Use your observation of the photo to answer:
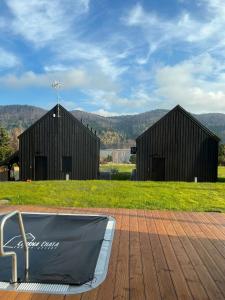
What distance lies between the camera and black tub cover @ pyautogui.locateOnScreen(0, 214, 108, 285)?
4309 mm

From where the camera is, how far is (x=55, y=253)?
16.6 feet

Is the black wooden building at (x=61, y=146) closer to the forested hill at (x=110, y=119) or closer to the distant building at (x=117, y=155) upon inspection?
the distant building at (x=117, y=155)

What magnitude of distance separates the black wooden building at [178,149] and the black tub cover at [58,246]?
14.5m

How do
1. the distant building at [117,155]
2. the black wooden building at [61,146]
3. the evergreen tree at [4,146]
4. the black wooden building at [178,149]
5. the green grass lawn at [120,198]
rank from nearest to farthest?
the green grass lawn at [120,198] < the black wooden building at [178,149] < the black wooden building at [61,146] < the evergreen tree at [4,146] < the distant building at [117,155]

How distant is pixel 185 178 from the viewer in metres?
21.4

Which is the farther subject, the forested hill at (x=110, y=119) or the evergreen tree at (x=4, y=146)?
the forested hill at (x=110, y=119)

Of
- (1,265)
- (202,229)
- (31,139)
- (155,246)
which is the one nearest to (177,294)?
(155,246)

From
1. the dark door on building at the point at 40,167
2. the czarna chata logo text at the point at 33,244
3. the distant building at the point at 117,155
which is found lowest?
the czarna chata logo text at the point at 33,244

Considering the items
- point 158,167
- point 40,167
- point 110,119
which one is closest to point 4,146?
point 40,167

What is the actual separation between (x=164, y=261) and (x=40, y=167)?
18575mm

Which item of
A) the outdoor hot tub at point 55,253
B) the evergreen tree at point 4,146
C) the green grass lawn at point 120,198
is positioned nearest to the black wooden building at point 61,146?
the green grass lawn at point 120,198

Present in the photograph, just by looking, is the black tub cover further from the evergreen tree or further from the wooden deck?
the evergreen tree

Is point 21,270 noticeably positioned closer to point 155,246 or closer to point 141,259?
point 141,259

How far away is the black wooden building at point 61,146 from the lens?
72.7 ft
